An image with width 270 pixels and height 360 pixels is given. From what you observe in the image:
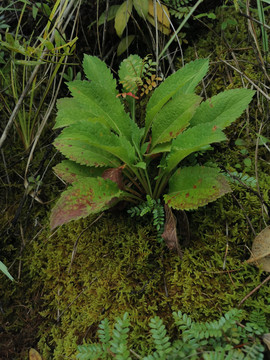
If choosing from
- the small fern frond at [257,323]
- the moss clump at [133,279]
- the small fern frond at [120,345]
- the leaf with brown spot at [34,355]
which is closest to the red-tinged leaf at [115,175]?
the moss clump at [133,279]

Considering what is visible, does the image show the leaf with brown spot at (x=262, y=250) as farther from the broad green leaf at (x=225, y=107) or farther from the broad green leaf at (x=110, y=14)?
the broad green leaf at (x=110, y=14)

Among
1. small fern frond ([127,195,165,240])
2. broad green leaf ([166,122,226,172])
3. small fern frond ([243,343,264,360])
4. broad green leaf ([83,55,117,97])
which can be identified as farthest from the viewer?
broad green leaf ([83,55,117,97])

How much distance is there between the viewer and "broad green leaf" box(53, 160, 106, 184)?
1.44m

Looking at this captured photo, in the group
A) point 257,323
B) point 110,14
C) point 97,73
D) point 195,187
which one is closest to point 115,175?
point 195,187

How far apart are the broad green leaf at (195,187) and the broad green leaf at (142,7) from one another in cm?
100

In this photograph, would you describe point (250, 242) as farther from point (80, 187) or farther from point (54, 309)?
point (54, 309)

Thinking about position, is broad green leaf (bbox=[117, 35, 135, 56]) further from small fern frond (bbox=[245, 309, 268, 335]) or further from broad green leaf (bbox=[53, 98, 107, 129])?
small fern frond (bbox=[245, 309, 268, 335])

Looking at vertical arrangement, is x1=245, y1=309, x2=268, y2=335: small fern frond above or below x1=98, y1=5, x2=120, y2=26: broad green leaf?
below

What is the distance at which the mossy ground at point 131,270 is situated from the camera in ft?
4.01

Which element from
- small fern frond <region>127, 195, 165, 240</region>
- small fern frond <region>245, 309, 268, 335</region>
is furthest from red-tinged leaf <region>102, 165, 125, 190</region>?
small fern frond <region>245, 309, 268, 335</region>

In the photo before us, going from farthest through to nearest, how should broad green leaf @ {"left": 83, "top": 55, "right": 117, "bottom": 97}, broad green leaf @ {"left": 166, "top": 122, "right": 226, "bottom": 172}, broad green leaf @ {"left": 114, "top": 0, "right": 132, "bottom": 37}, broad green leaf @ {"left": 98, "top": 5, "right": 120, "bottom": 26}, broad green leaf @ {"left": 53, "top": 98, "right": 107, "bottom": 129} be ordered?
broad green leaf @ {"left": 98, "top": 5, "right": 120, "bottom": 26} < broad green leaf @ {"left": 114, "top": 0, "right": 132, "bottom": 37} < broad green leaf @ {"left": 83, "top": 55, "right": 117, "bottom": 97} < broad green leaf @ {"left": 53, "top": 98, "right": 107, "bottom": 129} < broad green leaf @ {"left": 166, "top": 122, "right": 226, "bottom": 172}

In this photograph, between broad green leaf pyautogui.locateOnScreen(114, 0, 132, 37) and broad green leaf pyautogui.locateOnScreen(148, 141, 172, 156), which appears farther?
broad green leaf pyautogui.locateOnScreen(114, 0, 132, 37)

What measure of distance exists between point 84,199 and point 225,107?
29.0 inches

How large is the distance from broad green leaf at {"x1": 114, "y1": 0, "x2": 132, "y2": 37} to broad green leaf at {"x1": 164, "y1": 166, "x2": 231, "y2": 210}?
0.95 m
